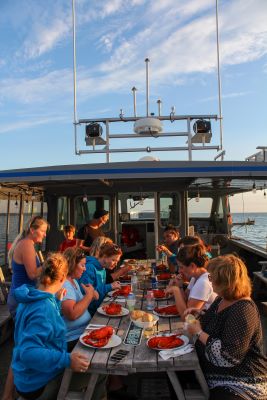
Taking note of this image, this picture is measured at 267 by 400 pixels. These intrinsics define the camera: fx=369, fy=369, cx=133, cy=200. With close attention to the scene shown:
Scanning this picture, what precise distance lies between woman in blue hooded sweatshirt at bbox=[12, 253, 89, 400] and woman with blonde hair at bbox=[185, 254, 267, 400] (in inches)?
32.0

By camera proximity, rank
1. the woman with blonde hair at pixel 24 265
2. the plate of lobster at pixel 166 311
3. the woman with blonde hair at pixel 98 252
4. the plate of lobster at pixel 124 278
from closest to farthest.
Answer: the plate of lobster at pixel 166 311 → the woman with blonde hair at pixel 24 265 → the woman with blonde hair at pixel 98 252 → the plate of lobster at pixel 124 278

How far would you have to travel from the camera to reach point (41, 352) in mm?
2172

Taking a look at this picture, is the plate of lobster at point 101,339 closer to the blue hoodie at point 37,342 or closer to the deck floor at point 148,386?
the blue hoodie at point 37,342

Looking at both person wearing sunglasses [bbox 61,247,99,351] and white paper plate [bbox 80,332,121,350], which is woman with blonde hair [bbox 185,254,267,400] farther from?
person wearing sunglasses [bbox 61,247,99,351]

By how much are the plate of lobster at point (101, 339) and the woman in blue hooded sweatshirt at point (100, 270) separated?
118cm

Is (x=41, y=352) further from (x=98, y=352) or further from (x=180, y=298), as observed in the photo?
(x=180, y=298)

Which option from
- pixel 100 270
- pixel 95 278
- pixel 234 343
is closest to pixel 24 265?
pixel 95 278

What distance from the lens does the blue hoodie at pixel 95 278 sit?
12.6ft

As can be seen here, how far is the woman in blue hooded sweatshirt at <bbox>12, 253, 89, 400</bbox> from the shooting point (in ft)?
7.20

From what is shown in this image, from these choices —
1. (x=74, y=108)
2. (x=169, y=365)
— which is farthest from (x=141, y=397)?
(x=74, y=108)

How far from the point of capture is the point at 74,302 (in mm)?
2941

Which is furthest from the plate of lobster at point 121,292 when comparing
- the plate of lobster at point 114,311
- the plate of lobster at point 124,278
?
the plate of lobster at point 124,278

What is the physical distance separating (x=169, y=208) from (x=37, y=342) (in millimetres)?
6522

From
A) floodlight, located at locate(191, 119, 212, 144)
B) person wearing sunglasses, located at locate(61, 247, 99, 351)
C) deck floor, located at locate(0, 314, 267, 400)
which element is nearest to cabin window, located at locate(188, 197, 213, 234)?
floodlight, located at locate(191, 119, 212, 144)
